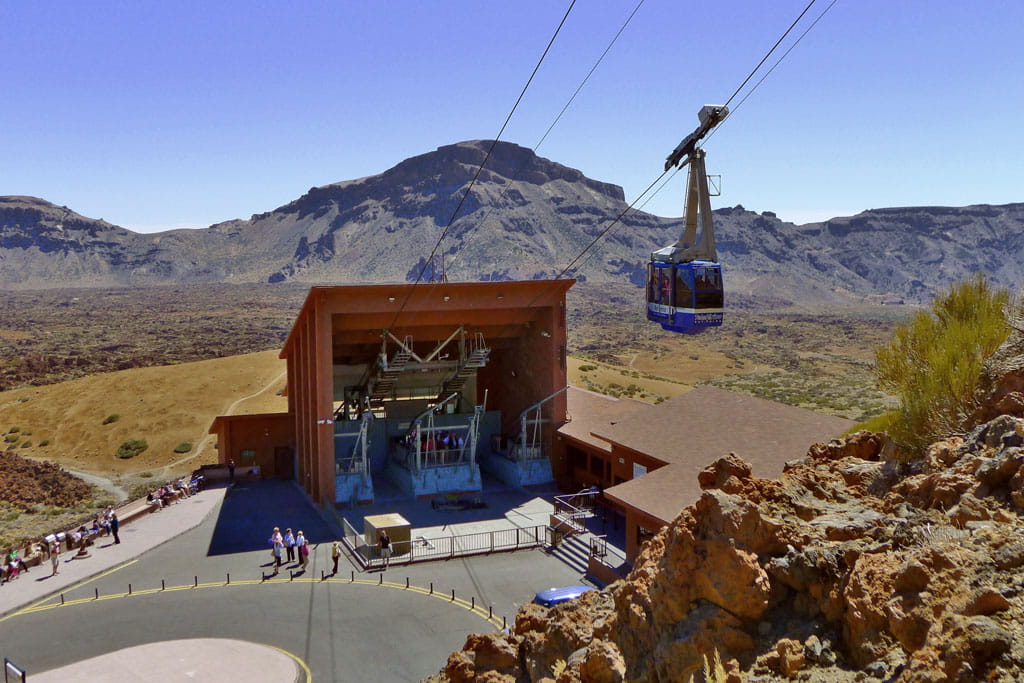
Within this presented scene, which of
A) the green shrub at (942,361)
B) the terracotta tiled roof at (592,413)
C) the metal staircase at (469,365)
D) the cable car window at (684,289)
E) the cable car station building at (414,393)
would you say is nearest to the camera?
the green shrub at (942,361)

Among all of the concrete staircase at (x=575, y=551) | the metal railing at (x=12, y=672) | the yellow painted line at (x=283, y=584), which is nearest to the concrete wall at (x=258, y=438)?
the yellow painted line at (x=283, y=584)

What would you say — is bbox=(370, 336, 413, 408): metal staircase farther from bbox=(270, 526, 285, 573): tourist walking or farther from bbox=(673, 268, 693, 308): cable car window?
bbox=(673, 268, 693, 308): cable car window

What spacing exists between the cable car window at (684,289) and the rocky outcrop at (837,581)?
1261cm

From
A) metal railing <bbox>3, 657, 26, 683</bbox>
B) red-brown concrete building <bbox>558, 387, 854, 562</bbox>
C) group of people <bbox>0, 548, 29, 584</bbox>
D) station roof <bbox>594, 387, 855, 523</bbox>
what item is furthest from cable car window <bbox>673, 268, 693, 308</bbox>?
group of people <bbox>0, 548, 29, 584</bbox>

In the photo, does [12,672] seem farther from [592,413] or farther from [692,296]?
[592,413]

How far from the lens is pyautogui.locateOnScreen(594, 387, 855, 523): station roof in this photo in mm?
21469

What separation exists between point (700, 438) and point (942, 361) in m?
16.4

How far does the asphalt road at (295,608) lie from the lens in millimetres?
18078

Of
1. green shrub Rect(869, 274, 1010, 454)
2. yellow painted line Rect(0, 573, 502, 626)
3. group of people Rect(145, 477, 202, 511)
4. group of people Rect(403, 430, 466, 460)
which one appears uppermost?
green shrub Rect(869, 274, 1010, 454)

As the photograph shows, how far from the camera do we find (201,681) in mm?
16297

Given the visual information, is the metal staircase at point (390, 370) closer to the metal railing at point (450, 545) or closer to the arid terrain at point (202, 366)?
the metal railing at point (450, 545)

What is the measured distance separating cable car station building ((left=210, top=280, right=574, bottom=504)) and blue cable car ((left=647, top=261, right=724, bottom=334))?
11.1 meters

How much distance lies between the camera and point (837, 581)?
6.23 meters

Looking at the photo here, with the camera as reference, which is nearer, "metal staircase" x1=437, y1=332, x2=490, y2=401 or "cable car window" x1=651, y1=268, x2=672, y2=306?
"cable car window" x1=651, y1=268, x2=672, y2=306
